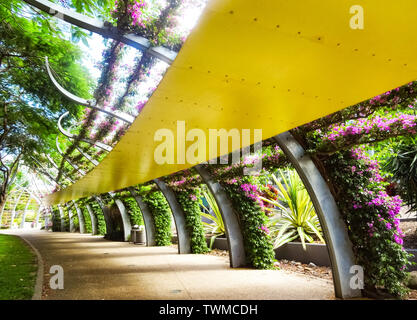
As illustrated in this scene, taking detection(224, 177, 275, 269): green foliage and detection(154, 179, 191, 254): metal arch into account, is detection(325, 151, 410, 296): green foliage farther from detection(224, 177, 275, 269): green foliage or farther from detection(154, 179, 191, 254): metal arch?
detection(154, 179, 191, 254): metal arch

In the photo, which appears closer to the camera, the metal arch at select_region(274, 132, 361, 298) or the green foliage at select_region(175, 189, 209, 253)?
the metal arch at select_region(274, 132, 361, 298)

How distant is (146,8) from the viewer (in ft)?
10.7

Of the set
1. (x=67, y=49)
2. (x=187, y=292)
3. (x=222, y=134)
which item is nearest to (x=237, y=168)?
(x=187, y=292)

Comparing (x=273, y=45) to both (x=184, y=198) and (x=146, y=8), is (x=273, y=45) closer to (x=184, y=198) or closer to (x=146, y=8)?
Result: (x=146, y=8)

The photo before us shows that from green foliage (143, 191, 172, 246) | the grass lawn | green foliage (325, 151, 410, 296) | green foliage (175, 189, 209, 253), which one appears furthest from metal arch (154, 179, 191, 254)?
green foliage (325, 151, 410, 296)

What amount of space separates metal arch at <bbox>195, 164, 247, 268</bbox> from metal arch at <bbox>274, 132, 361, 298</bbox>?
2850mm

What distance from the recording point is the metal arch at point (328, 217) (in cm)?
412

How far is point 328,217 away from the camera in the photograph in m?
4.20

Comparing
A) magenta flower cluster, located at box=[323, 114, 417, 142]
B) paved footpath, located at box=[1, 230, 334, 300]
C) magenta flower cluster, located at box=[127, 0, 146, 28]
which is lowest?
paved footpath, located at box=[1, 230, 334, 300]

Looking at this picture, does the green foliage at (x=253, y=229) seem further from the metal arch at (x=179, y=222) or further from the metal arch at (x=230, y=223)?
the metal arch at (x=179, y=222)

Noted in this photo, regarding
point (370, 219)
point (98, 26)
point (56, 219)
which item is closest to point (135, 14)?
point (98, 26)

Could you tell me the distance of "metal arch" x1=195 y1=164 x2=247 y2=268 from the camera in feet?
22.4

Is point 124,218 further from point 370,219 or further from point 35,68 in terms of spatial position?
point 370,219

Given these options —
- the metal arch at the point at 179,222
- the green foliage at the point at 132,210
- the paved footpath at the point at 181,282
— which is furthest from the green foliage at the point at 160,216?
the paved footpath at the point at 181,282
